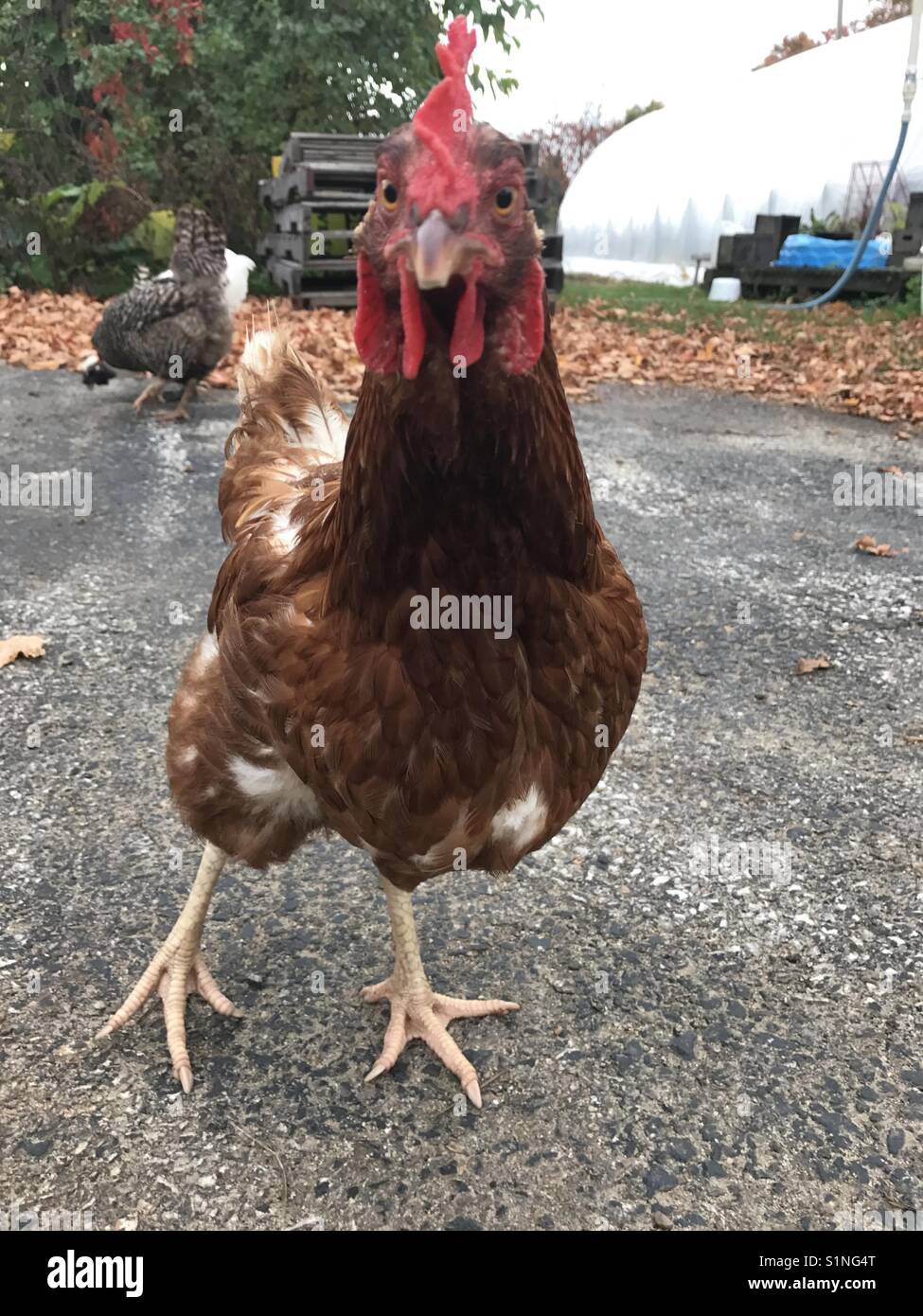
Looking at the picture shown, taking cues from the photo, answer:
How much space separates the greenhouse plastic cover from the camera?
17906mm

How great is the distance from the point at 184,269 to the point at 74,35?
843cm

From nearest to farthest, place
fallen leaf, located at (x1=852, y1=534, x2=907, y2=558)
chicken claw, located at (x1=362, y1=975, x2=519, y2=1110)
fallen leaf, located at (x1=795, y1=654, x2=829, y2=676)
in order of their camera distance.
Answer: chicken claw, located at (x1=362, y1=975, x2=519, y2=1110) < fallen leaf, located at (x1=795, y1=654, x2=829, y2=676) < fallen leaf, located at (x1=852, y1=534, x2=907, y2=558)

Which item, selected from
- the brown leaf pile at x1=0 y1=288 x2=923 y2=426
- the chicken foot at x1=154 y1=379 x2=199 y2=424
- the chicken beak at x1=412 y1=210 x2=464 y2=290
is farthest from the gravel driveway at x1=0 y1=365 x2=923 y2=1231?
the brown leaf pile at x1=0 y1=288 x2=923 y2=426

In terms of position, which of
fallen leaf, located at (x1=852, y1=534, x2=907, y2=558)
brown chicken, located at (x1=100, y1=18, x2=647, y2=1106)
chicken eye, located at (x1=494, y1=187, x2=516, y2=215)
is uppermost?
chicken eye, located at (x1=494, y1=187, x2=516, y2=215)

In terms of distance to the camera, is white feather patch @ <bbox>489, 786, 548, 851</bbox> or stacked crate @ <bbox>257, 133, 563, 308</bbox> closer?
white feather patch @ <bbox>489, 786, 548, 851</bbox>

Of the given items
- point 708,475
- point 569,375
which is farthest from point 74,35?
point 708,475

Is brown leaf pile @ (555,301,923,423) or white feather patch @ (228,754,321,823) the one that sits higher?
brown leaf pile @ (555,301,923,423)

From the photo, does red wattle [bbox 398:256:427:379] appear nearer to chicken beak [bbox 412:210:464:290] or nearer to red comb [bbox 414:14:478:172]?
chicken beak [bbox 412:210:464:290]

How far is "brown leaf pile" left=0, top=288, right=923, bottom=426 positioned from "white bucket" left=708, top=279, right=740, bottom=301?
3.06 meters

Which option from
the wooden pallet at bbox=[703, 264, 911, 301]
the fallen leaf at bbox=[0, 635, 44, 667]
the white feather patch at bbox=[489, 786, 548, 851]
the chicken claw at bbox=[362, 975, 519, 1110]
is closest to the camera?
the white feather patch at bbox=[489, 786, 548, 851]

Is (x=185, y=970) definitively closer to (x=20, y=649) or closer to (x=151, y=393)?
(x=20, y=649)

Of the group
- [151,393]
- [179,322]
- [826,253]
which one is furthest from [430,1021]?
[826,253]

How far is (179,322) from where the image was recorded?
7168mm
